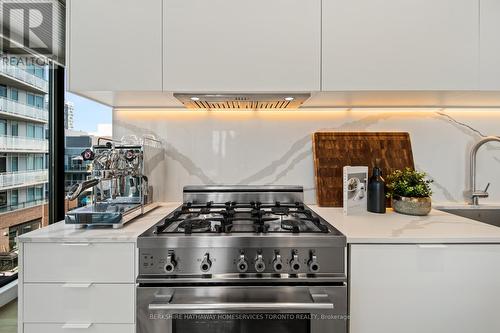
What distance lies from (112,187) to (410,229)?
1.34 m

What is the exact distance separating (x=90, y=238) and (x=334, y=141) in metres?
1.32

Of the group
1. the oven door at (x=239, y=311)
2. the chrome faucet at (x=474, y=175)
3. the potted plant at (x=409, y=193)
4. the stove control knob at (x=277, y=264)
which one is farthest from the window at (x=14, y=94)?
the chrome faucet at (x=474, y=175)

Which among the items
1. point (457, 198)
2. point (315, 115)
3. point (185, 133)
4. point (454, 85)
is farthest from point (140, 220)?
point (457, 198)

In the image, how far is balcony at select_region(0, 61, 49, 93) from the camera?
62.5 inches

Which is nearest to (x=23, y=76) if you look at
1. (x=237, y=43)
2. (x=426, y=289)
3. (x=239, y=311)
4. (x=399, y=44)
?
(x=237, y=43)

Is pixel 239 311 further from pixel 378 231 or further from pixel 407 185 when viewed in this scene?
pixel 407 185

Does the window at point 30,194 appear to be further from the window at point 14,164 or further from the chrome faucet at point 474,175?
the chrome faucet at point 474,175

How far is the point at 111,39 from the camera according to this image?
1317 millimetres

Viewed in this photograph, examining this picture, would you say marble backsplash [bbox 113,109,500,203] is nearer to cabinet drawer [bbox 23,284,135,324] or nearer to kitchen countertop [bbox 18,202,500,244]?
kitchen countertop [bbox 18,202,500,244]

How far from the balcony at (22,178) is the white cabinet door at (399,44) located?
1.72 metres

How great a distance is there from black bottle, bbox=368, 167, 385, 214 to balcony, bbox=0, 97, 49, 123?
194 centimetres

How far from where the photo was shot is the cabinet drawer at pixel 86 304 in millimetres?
1043

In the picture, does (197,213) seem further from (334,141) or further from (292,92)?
(334,141)

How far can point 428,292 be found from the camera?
3.55 ft
